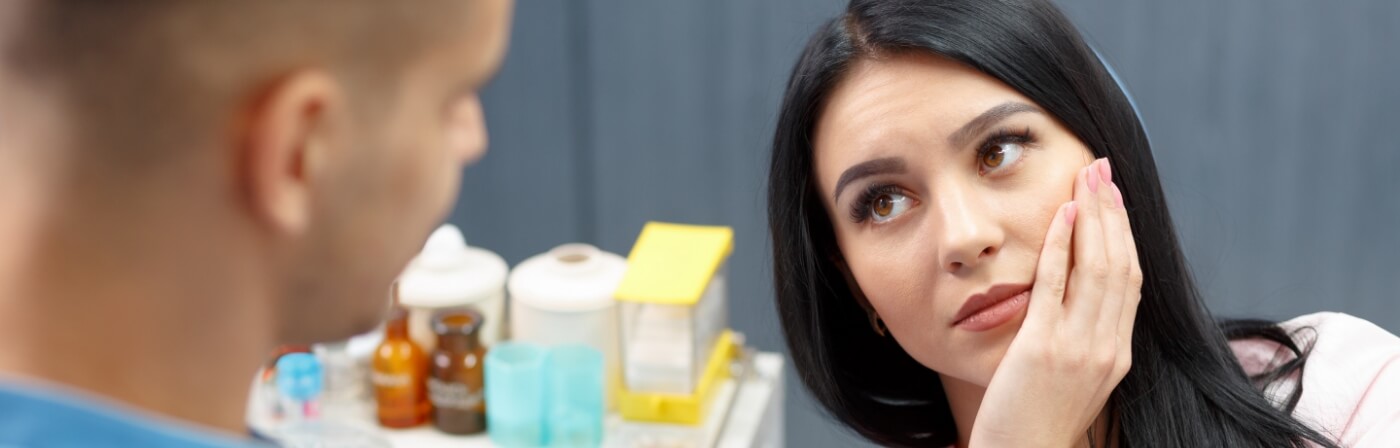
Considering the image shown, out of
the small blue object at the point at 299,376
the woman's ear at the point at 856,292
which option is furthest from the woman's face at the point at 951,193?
the small blue object at the point at 299,376

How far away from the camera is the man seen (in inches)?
17.8

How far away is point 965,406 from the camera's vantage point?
141 centimetres

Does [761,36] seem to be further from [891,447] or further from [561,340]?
[891,447]

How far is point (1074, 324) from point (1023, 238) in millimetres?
83

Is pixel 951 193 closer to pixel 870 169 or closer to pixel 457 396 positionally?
pixel 870 169

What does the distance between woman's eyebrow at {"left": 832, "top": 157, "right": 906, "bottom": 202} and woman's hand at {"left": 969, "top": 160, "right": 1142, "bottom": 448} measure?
0.14 m

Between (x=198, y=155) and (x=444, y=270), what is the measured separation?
1.41m

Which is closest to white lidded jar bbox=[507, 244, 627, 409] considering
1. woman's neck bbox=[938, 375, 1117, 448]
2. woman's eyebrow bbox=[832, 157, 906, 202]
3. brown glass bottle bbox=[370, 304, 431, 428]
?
brown glass bottle bbox=[370, 304, 431, 428]

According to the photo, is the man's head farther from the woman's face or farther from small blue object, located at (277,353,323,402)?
small blue object, located at (277,353,323,402)

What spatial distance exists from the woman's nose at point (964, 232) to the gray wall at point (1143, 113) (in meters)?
0.99

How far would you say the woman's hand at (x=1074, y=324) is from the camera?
3.78 ft

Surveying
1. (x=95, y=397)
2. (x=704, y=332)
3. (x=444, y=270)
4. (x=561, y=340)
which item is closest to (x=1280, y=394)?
(x=704, y=332)

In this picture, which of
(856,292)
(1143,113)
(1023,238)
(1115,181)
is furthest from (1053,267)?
(1143,113)

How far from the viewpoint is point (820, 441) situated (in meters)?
2.78
